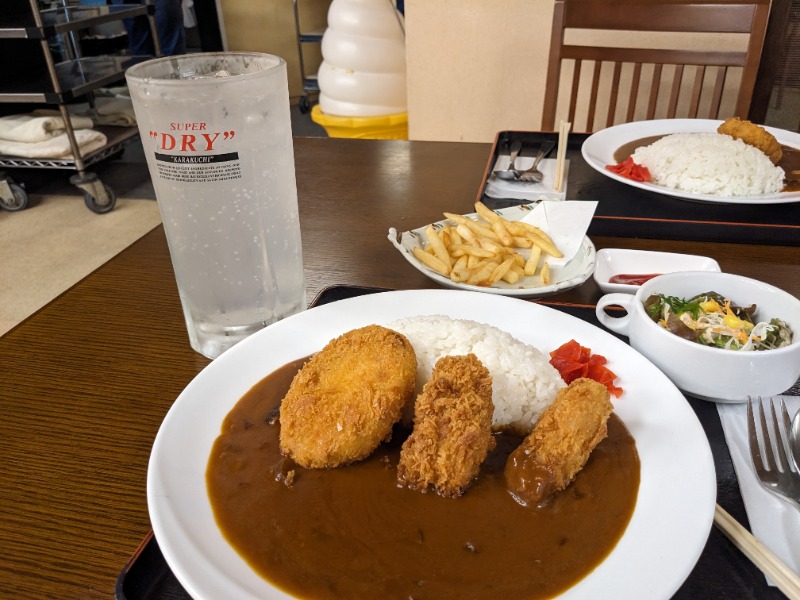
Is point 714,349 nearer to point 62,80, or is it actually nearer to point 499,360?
point 499,360

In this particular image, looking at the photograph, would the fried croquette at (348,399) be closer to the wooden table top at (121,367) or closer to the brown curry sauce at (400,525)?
the brown curry sauce at (400,525)

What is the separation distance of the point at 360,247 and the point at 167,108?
2.24 ft

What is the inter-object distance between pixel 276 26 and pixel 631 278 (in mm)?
6778

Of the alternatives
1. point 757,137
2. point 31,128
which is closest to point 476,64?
point 757,137

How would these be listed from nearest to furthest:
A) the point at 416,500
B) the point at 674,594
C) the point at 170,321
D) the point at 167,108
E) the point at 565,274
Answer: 1. the point at 674,594
2. the point at 416,500
3. the point at 167,108
4. the point at 170,321
5. the point at 565,274

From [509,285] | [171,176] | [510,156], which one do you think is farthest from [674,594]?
[510,156]

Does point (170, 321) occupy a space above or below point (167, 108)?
below

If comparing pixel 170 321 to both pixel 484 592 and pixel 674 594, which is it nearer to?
pixel 484 592

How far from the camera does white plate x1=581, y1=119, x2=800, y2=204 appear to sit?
1596mm

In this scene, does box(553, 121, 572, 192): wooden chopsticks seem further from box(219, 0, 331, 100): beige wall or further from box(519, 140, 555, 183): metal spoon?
box(219, 0, 331, 100): beige wall

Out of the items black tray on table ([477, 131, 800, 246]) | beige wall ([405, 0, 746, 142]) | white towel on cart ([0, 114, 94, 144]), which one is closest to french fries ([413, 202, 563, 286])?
black tray on table ([477, 131, 800, 246])

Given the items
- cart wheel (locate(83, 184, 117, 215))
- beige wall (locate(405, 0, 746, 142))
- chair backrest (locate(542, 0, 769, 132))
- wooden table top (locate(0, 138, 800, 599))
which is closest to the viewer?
wooden table top (locate(0, 138, 800, 599))

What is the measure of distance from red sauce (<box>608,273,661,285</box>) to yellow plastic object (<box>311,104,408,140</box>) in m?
2.89

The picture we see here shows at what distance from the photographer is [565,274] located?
140 centimetres
